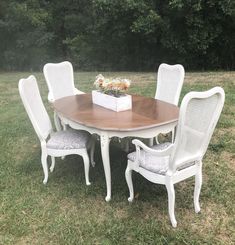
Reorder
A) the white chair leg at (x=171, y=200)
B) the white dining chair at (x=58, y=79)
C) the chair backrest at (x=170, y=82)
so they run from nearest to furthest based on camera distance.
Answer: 1. the white chair leg at (x=171, y=200)
2. the chair backrest at (x=170, y=82)
3. the white dining chair at (x=58, y=79)

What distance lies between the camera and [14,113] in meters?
7.18

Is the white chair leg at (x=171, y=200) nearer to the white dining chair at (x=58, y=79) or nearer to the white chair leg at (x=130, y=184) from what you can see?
the white chair leg at (x=130, y=184)

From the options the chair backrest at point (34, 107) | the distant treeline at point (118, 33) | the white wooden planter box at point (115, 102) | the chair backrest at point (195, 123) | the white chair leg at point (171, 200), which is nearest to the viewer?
the chair backrest at point (195, 123)

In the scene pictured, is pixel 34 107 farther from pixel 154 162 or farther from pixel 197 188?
pixel 197 188

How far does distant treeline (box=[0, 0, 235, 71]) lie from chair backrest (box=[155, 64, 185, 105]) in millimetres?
6467

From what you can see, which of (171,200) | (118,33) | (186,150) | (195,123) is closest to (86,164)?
(171,200)

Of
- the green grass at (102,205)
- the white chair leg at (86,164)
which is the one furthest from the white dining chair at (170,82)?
the white chair leg at (86,164)

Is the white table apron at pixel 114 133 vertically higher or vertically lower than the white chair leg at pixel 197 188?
higher

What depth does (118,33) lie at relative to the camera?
1336 centimetres

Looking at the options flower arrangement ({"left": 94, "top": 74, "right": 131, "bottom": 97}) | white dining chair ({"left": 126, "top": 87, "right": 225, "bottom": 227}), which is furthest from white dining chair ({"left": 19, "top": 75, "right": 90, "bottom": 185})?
white dining chair ({"left": 126, "top": 87, "right": 225, "bottom": 227})

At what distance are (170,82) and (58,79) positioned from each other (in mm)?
1638

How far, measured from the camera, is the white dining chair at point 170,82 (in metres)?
4.99

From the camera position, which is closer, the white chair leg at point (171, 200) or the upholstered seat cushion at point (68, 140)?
the white chair leg at point (171, 200)

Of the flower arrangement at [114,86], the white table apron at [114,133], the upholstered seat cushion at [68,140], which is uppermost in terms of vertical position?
the flower arrangement at [114,86]
